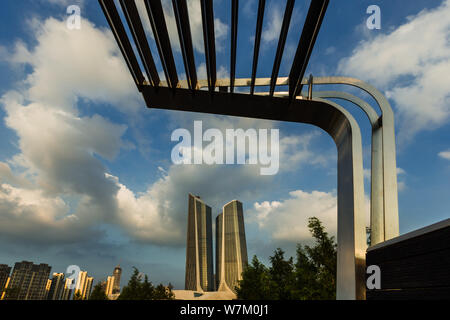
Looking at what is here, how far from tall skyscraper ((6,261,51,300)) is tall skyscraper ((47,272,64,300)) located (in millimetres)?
7320

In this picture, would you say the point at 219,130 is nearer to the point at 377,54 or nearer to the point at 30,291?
the point at 377,54

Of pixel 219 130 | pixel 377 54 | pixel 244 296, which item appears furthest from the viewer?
pixel 244 296

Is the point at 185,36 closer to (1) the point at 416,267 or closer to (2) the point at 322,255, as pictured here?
(1) the point at 416,267

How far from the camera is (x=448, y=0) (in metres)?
5.19

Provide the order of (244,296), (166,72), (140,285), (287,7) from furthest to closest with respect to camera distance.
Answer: (140,285) < (244,296) < (166,72) < (287,7)

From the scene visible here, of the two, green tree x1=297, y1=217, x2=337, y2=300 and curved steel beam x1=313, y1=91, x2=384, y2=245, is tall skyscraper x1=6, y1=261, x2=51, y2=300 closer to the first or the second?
green tree x1=297, y1=217, x2=337, y2=300

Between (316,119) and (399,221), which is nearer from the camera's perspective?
(399,221)

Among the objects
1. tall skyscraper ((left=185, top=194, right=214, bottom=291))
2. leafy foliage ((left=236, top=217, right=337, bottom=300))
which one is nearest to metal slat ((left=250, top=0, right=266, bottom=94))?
leafy foliage ((left=236, top=217, right=337, bottom=300))

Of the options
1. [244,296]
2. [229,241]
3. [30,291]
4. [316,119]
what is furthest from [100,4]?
[30,291]

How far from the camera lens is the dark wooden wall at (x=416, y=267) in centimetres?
254

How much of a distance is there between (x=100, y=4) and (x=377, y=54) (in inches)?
255

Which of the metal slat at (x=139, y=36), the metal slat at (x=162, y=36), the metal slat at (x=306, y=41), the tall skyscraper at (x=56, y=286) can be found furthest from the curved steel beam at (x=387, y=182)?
the tall skyscraper at (x=56, y=286)

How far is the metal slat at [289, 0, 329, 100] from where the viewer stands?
352 centimetres

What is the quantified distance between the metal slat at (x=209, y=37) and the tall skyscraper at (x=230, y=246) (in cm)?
8302
